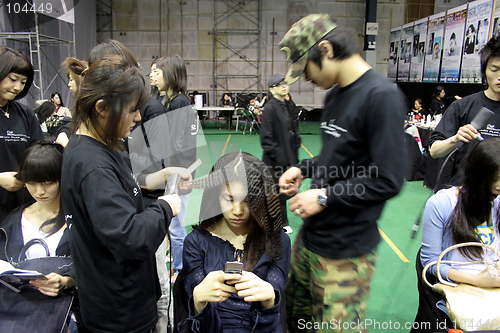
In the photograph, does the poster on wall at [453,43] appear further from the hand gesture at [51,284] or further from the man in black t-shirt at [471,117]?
the hand gesture at [51,284]

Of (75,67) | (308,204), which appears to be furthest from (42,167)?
(308,204)

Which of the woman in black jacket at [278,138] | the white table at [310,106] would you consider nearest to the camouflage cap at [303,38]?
the woman in black jacket at [278,138]

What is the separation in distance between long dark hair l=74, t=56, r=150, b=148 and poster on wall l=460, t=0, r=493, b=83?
981cm

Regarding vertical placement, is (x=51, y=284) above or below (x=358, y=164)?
below

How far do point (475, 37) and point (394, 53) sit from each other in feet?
19.9

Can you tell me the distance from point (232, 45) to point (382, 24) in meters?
6.79

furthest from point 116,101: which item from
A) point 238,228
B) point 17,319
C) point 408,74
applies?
point 408,74

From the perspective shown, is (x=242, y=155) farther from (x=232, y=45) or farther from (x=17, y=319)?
(x=232, y=45)

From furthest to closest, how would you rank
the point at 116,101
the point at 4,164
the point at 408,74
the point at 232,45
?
the point at 232,45
the point at 408,74
the point at 4,164
the point at 116,101

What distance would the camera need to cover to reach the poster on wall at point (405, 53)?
43.2 feet

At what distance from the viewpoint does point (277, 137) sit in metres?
3.37

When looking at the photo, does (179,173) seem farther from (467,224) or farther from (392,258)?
(392,258)

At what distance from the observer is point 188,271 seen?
1468 mm

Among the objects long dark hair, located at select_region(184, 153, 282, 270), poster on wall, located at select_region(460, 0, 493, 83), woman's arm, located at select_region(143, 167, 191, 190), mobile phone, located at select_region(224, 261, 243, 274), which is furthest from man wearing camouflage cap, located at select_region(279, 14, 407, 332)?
poster on wall, located at select_region(460, 0, 493, 83)
